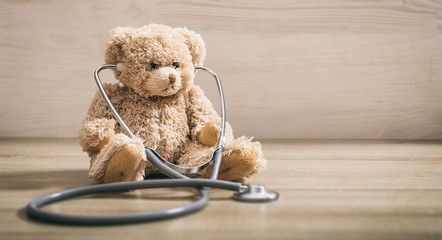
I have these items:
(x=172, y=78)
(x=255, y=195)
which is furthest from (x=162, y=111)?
(x=255, y=195)

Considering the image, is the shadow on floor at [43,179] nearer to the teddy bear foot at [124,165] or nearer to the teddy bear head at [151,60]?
the teddy bear foot at [124,165]

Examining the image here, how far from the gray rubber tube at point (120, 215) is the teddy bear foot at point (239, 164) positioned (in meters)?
0.12

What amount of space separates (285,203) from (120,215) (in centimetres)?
24

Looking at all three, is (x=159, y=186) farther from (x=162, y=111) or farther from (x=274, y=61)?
(x=274, y=61)

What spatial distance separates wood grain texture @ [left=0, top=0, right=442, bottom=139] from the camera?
151 centimetres

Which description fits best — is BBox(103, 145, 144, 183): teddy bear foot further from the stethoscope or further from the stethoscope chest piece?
the stethoscope chest piece

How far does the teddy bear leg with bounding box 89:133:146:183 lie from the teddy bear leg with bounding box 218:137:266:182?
0.14m

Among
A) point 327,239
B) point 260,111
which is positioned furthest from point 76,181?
point 260,111

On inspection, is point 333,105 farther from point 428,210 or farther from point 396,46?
point 428,210

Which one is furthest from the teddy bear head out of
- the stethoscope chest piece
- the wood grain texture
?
the wood grain texture

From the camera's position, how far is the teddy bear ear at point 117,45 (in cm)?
83

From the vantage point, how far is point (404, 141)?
1.48m

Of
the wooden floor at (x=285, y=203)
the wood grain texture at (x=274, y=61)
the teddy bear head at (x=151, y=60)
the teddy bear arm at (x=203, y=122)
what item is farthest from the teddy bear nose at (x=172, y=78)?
the wood grain texture at (x=274, y=61)

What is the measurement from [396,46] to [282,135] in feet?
1.63
